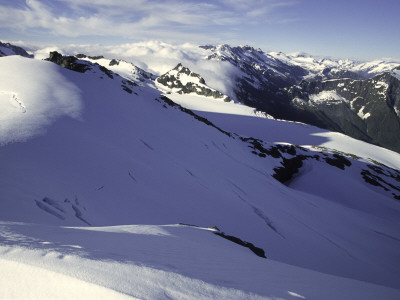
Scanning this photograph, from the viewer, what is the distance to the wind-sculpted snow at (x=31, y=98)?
16688mm

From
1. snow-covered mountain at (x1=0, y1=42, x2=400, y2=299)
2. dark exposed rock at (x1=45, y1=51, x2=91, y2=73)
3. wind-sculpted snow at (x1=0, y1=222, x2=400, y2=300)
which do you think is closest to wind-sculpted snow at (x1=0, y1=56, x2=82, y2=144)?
snow-covered mountain at (x1=0, y1=42, x2=400, y2=299)

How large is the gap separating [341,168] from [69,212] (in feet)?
214

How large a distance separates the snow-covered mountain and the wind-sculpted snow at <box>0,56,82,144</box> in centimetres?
16

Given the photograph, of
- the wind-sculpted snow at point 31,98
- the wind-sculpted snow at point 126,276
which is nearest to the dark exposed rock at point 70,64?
the wind-sculpted snow at point 31,98

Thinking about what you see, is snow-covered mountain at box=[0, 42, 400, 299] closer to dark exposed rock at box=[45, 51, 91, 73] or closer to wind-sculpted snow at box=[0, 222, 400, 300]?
wind-sculpted snow at box=[0, 222, 400, 300]

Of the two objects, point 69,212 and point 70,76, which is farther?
point 70,76

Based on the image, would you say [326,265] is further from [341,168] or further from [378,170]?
[378,170]

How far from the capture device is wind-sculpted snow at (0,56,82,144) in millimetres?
16688

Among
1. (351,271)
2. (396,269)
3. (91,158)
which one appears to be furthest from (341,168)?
(91,158)

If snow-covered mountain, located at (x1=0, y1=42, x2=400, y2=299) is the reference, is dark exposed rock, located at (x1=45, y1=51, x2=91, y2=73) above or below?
above

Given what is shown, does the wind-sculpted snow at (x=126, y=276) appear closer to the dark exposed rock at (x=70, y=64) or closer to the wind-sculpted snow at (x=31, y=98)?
the wind-sculpted snow at (x=31, y=98)

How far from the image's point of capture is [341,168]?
58.2 metres

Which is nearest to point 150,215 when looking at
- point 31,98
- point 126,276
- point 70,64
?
point 126,276

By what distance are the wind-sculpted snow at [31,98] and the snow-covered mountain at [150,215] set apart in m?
0.16
